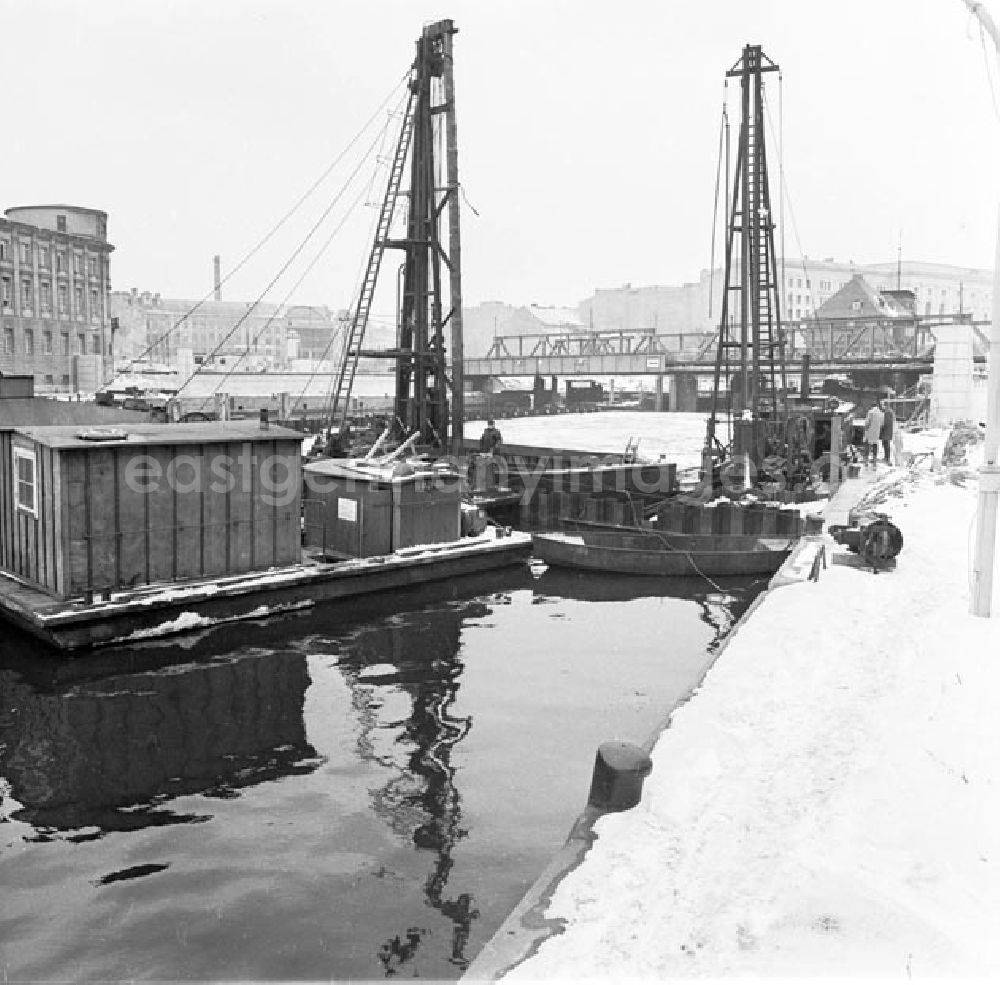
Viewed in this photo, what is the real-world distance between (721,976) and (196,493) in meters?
13.6

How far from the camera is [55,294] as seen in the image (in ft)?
267

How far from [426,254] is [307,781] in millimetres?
19025

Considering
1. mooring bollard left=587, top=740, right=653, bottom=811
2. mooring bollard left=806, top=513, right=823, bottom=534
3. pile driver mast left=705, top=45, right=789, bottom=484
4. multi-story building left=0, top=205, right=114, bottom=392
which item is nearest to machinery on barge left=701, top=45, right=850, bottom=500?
pile driver mast left=705, top=45, right=789, bottom=484

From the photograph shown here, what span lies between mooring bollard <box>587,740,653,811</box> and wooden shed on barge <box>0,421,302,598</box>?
36.3 feet

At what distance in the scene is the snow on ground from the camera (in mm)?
5195

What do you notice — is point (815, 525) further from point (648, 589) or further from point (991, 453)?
point (991, 453)

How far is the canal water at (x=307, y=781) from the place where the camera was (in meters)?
7.69

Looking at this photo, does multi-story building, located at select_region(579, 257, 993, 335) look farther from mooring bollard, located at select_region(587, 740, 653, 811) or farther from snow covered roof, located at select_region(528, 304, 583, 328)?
mooring bollard, located at select_region(587, 740, 653, 811)

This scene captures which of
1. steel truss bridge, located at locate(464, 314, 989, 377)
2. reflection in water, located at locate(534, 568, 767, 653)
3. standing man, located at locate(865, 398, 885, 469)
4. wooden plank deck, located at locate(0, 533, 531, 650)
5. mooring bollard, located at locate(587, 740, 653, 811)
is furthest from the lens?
steel truss bridge, located at locate(464, 314, 989, 377)

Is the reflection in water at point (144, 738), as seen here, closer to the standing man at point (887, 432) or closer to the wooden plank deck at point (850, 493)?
the wooden plank deck at point (850, 493)

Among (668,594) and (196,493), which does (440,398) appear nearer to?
(668,594)

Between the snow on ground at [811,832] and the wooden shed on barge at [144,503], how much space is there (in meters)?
9.98

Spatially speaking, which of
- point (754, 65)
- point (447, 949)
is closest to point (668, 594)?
point (447, 949)

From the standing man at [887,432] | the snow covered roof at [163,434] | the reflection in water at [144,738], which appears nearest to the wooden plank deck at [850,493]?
the standing man at [887,432]
